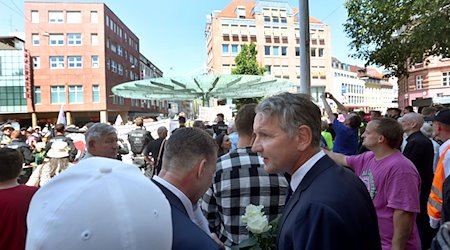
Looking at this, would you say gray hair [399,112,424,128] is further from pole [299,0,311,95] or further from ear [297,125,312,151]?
ear [297,125,312,151]

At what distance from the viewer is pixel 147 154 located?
927 cm

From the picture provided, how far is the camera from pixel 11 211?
124 inches

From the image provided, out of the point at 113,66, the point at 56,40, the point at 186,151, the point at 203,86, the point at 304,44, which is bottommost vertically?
the point at 186,151

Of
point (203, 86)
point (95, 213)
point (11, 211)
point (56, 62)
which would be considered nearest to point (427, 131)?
point (11, 211)

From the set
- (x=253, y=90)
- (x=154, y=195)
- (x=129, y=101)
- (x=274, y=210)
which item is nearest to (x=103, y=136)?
(x=274, y=210)

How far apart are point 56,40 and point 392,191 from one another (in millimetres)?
54828

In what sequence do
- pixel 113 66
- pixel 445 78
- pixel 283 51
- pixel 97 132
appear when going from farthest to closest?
pixel 283 51, pixel 113 66, pixel 445 78, pixel 97 132

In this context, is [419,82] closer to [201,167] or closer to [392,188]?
[392,188]

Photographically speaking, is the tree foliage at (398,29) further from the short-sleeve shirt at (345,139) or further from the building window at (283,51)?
the building window at (283,51)

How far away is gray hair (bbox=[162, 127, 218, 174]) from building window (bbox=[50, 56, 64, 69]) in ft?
177

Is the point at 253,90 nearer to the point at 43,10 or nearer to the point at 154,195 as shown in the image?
the point at 154,195

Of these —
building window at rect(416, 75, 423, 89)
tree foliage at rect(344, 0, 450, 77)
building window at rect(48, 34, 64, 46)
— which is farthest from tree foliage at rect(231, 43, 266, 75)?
building window at rect(48, 34, 64, 46)

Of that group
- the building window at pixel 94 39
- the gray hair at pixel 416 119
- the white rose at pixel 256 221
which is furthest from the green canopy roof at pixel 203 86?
the building window at pixel 94 39

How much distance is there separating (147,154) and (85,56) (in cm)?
4645
